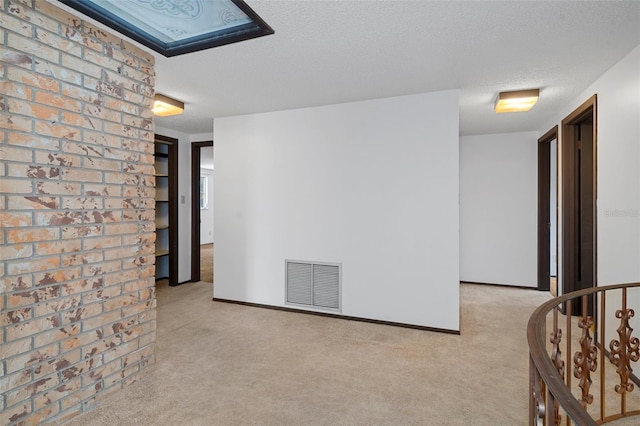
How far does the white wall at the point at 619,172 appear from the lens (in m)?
2.41

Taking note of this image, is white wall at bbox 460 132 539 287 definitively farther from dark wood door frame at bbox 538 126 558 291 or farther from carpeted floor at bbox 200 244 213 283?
carpeted floor at bbox 200 244 213 283

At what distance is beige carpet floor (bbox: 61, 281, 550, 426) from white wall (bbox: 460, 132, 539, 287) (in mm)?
1770

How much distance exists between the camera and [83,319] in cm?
205


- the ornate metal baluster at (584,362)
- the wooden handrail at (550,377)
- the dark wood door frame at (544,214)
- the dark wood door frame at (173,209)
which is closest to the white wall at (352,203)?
the dark wood door frame at (173,209)

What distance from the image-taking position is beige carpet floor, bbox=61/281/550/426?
201 cm

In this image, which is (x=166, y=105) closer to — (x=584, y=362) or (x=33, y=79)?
(x=33, y=79)

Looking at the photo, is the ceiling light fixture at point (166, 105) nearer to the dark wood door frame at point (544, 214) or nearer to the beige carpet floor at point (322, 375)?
the beige carpet floor at point (322, 375)

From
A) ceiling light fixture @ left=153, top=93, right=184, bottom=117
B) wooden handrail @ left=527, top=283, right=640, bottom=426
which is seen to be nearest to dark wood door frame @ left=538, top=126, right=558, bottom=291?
wooden handrail @ left=527, top=283, right=640, bottom=426

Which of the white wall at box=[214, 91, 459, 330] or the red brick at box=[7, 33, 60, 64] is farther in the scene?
the white wall at box=[214, 91, 459, 330]

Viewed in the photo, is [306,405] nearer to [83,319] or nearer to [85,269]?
[83,319]

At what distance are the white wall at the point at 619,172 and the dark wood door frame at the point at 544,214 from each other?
6.92 ft

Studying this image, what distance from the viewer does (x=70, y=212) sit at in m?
2.00

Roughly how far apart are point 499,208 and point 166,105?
488 centimetres

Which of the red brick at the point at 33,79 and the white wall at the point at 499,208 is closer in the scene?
the red brick at the point at 33,79
